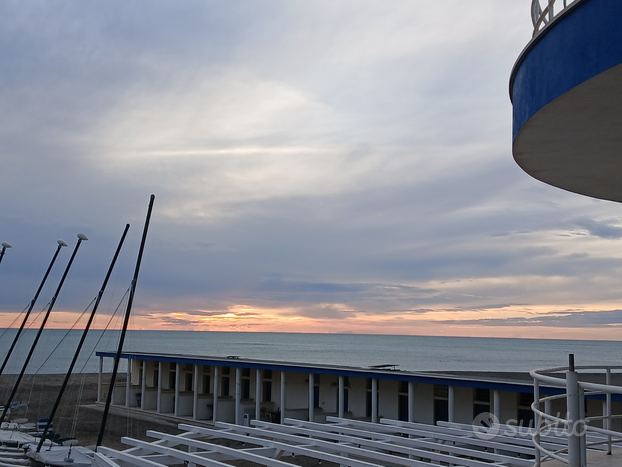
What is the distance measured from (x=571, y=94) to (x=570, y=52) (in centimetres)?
36

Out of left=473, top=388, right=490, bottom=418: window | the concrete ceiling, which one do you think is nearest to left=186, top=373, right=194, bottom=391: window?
left=473, top=388, right=490, bottom=418: window

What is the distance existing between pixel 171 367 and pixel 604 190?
3202 cm

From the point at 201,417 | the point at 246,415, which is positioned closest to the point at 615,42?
the point at 246,415

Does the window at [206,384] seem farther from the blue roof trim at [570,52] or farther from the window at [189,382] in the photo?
the blue roof trim at [570,52]

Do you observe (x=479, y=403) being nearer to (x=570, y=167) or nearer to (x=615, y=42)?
(x=570, y=167)

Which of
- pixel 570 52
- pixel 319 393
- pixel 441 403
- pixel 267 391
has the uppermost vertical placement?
pixel 570 52

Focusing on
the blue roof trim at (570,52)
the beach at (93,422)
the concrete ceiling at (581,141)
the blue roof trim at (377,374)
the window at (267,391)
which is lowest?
the beach at (93,422)

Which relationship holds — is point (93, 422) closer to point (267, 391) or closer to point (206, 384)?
point (206, 384)

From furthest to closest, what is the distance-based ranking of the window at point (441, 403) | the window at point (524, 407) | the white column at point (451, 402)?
1. the window at point (441, 403)
2. the white column at point (451, 402)
3. the window at point (524, 407)

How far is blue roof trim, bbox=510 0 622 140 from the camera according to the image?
16.3 feet

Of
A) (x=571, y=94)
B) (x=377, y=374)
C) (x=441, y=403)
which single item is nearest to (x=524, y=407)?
(x=441, y=403)

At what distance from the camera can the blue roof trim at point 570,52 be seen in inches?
195

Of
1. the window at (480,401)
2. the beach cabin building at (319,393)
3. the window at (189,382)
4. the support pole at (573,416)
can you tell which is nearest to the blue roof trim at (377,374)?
the beach cabin building at (319,393)

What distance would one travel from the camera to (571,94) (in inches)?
210
